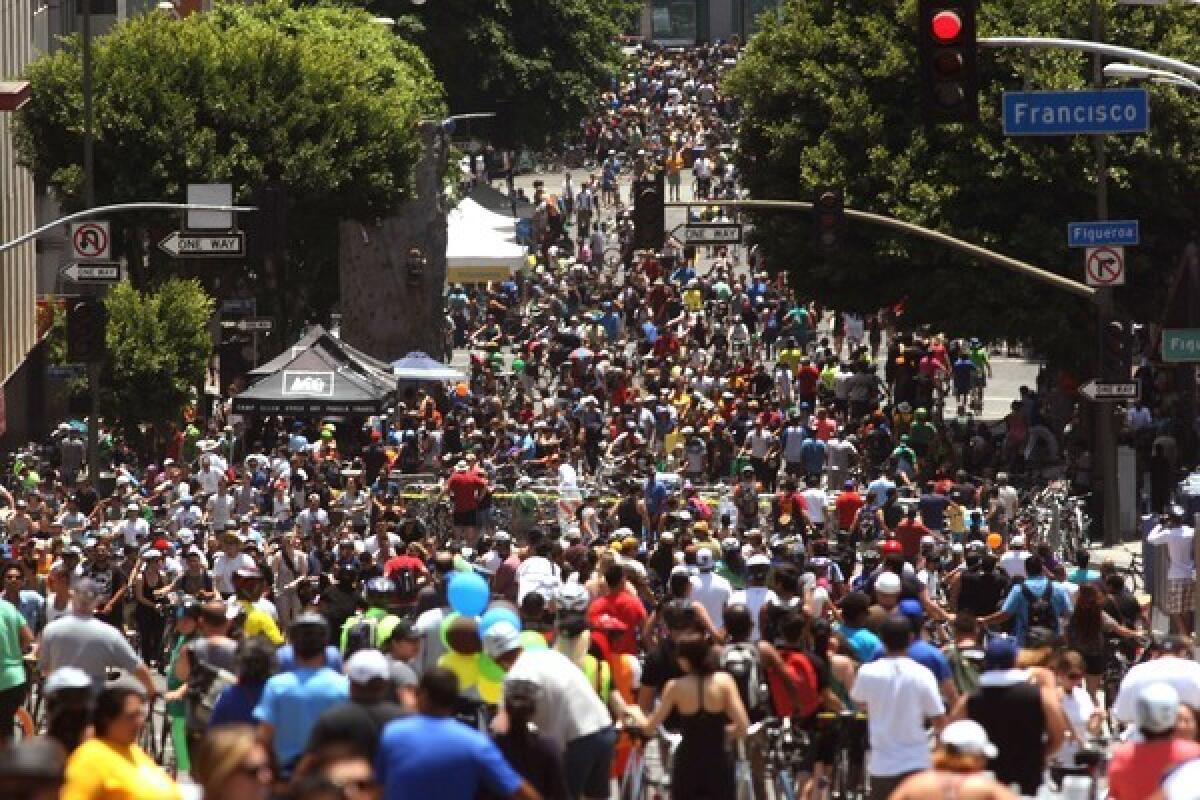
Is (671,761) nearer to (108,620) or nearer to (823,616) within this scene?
(823,616)

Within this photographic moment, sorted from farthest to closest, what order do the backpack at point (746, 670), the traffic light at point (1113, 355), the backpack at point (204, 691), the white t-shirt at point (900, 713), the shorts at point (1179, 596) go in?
the traffic light at point (1113, 355) → the shorts at point (1179, 596) → the backpack at point (746, 670) → the backpack at point (204, 691) → the white t-shirt at point (900, 713)

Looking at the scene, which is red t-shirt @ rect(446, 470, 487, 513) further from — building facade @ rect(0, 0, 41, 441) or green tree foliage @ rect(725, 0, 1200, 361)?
building facade @ rect(0, 0, 41, 441)

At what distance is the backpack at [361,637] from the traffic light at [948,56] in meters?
5.06

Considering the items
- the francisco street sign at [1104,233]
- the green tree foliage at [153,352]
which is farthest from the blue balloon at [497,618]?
the green tree foliage at [153,352]

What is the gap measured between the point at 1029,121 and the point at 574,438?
720 inches

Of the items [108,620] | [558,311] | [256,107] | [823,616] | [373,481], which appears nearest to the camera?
[823,616]

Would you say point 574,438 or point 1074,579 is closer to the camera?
point 1074,579

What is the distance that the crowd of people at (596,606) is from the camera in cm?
1330

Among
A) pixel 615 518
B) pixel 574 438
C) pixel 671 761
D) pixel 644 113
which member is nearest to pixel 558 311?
pixel 574 438

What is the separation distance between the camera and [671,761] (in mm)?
15633

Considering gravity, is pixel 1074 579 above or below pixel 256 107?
below

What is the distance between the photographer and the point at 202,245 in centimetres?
3703

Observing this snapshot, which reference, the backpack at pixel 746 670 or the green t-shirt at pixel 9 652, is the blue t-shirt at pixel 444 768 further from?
the green t-shirt at pixel 9 652

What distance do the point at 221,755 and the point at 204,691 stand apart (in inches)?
184
